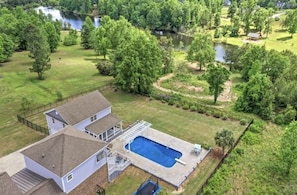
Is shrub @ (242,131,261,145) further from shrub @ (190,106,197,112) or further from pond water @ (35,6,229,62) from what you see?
pond water @ (35,6,229,62)

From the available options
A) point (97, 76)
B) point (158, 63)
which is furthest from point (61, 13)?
point (158, 63)

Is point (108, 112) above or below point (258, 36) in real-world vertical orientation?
below

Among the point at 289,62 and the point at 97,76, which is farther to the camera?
the point at 97,76

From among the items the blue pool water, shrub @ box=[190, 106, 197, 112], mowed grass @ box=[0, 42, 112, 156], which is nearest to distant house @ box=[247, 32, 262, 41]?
mowed grass @ box=[0, 42, 112, 156]

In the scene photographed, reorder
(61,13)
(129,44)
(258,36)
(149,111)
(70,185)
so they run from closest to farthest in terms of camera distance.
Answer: (70,185), (149,111), (129,44), (258,36), (61,13)

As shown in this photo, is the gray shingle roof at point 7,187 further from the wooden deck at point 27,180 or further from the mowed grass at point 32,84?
the mowed grass at point 32,84

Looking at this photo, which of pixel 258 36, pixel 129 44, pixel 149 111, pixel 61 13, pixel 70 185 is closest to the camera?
pixel 70 185

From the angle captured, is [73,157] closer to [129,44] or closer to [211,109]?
[211,109]
